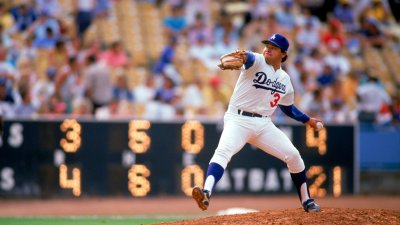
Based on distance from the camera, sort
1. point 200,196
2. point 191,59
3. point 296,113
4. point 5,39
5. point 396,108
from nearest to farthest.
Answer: point 200,196
point 296,113
point 5,39
point 396,108
point 191,59

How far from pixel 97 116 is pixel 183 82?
3212mm

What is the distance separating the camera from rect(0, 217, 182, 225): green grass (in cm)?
1170

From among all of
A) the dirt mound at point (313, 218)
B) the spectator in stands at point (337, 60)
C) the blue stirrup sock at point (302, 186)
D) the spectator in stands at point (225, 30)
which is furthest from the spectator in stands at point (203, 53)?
the dirt mound at point (313, 218)

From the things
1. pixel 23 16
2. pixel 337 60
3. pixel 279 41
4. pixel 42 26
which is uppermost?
pixel 23 16

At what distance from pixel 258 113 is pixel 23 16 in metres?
9.48

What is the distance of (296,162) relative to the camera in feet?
32.1

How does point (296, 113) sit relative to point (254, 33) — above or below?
below

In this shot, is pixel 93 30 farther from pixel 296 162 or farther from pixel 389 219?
pixel 389 219

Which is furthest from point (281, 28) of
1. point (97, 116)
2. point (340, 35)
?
point (97, 116)

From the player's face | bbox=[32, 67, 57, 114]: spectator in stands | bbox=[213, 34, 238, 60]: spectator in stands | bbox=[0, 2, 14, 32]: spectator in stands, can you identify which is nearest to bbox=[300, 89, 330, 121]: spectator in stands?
bbox=[213, 34, 238, 60]: spectator in stands

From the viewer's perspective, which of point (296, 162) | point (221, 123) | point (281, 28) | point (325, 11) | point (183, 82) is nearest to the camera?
point (296, 162)

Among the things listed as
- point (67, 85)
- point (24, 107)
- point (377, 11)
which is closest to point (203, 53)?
point (67, 85)

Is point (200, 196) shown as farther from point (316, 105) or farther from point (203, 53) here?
point (203, 53)

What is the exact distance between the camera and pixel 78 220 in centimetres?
1213
